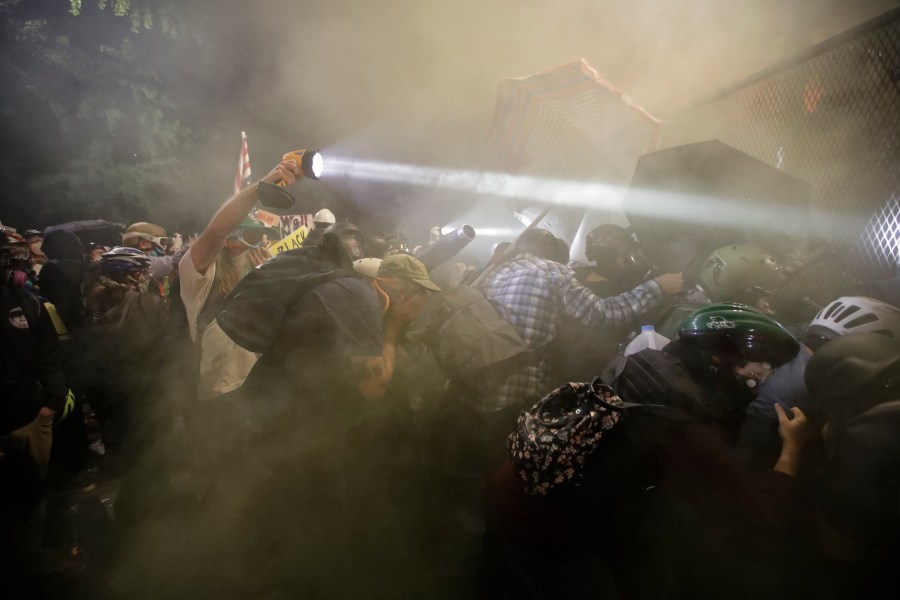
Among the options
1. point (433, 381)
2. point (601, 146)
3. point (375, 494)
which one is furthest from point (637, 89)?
point (375, 494)

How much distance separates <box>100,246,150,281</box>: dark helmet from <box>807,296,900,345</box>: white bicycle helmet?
5135 millimetres

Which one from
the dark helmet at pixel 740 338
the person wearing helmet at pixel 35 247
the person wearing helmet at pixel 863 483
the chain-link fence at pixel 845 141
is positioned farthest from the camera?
the person wearing helmet at pixel 35 247

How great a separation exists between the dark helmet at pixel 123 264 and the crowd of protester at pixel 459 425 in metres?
0.02

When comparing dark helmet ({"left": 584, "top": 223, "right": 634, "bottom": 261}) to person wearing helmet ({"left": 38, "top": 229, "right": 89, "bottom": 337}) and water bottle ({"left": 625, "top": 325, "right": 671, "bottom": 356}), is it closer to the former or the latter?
water bottle ({"left": 625, "top": 325, "right": 671, "bottom": 356})

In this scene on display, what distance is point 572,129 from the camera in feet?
13.7

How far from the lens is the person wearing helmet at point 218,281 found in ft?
7.66

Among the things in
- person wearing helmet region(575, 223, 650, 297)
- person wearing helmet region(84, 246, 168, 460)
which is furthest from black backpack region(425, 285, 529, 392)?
person wearing helmet region(84, 246, 168, 460)

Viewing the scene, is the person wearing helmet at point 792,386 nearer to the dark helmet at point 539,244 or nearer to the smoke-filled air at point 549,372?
the smoke-filled air at point 549,372

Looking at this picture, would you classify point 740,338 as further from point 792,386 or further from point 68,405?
point 68,405

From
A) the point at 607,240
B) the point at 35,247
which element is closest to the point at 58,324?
the point at 35,247

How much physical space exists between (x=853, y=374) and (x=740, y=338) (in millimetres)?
404

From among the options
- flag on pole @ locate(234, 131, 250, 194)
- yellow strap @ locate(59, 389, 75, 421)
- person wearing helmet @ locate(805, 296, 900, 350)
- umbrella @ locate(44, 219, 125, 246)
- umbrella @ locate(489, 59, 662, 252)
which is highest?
umbrella @ locate(489, 59, 662, 252)

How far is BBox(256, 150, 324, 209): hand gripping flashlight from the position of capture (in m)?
2.21

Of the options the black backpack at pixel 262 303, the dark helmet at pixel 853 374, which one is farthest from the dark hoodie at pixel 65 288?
the dark helmet at pixel 853 374
